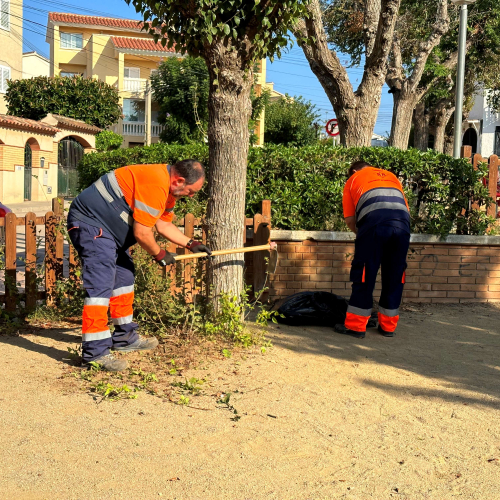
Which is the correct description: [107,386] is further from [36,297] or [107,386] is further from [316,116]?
[316,116]

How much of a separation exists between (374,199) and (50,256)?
10.6ft

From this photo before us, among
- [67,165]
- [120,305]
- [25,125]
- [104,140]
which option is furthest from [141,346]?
[104,140]

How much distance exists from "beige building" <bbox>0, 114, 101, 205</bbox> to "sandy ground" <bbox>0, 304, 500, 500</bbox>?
1821 centimetres

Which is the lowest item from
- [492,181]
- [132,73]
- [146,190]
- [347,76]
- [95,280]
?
[95,280]

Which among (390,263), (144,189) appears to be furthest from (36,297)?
(390,263)

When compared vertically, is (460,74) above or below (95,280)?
above

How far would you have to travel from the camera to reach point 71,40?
150 feet

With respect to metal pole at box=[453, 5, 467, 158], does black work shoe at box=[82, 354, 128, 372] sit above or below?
below

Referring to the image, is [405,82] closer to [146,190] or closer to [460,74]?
[460,74]

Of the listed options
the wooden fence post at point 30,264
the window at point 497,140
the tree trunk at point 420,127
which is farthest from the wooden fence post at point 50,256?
the window at point 497,140

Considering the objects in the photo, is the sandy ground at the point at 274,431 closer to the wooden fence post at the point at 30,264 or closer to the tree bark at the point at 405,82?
the wooden fence post at the point at 30,264

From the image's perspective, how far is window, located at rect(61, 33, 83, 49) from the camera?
4566 centimetres

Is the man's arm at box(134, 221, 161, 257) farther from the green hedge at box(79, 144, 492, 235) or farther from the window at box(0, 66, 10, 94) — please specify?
the window at box(0, 66, 10, 94)

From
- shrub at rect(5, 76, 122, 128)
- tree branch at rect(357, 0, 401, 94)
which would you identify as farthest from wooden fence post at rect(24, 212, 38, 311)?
shrub at rect(5, 76, 122, 128)
